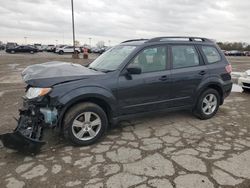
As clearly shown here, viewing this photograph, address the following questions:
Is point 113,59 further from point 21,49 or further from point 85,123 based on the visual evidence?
point 21,49

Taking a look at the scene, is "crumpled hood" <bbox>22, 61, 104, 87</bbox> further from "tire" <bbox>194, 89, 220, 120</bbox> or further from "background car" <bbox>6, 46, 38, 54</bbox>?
"background car" <bbox>6, 46, 38, 54</bbox>

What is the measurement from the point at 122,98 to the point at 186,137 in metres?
1.42

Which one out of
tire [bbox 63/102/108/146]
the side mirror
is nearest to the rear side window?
the side mirror

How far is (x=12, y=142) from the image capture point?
3738mm

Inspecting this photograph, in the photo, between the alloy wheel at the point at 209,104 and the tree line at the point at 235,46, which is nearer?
the alloy wheel at the point at 209,104

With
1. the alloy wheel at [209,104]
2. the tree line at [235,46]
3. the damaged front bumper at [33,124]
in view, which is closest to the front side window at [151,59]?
the alloy wheel at [209,104]

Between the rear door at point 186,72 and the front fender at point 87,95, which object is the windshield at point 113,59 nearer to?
the front fender at point 87,95

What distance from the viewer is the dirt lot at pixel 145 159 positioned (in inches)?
129

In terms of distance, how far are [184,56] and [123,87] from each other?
170 centimetres

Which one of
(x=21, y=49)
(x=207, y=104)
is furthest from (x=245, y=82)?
(x=21, y=49)

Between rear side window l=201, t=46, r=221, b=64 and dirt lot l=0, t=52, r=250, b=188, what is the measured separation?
1.45 m

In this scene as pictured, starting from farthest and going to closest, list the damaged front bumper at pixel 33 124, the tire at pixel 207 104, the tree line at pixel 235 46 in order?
1. the tree line at pixel 235 46
2. the tire at pixel 207 104
3. the damaged front bumper at pixel 33 124

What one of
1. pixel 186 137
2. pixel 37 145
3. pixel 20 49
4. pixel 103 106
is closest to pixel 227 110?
pixel 186 137

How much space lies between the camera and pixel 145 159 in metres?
3.86
